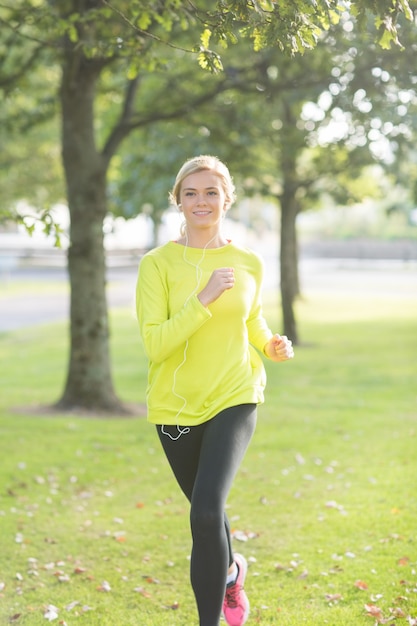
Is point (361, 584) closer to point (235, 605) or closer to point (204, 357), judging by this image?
point (235, 605)

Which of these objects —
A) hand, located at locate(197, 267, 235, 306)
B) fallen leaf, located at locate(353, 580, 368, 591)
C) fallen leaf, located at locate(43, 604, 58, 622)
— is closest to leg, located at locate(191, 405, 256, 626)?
hand, located at locate(197, 267, 235, 306)

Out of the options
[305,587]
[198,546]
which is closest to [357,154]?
[305,587]

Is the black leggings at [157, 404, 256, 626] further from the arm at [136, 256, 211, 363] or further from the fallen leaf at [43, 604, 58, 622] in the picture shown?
the fallen leaf at [43, 604, 58, 622]

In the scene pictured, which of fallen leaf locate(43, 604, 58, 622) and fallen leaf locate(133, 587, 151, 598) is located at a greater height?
fallen leaf locate(43, 604, 58, 622)

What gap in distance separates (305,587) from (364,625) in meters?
0.71

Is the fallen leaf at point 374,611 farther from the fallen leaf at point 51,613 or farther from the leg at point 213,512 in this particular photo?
the fallen leaf at point 51,613

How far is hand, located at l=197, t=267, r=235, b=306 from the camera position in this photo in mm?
3918

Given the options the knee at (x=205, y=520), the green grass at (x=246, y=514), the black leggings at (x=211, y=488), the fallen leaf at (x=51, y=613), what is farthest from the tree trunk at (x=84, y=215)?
the knee at (x=205, y=520)

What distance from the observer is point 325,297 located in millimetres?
33031

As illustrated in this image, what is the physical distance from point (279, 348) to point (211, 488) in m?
0.81

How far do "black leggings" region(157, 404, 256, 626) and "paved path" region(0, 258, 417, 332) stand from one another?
19354 mm

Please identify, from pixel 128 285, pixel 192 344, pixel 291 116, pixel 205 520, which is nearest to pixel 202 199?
pixel 192 344

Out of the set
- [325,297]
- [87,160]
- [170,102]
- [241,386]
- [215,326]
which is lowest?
[325,297]

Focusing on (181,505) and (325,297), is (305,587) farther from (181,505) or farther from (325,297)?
(325,297)
